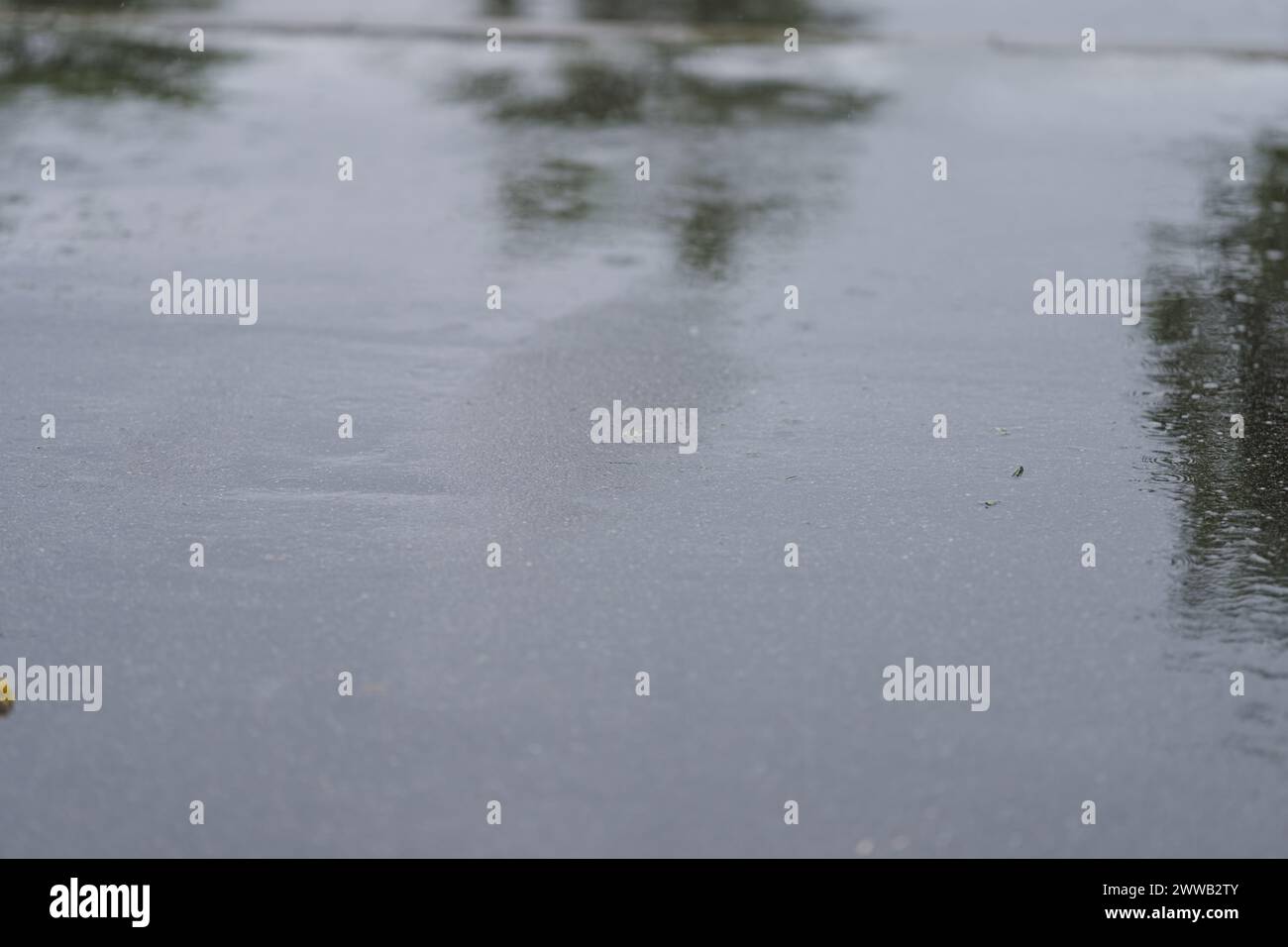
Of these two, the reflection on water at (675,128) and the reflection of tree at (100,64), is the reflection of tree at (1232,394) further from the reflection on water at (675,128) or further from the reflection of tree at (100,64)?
the reflection of tree at (100,64)

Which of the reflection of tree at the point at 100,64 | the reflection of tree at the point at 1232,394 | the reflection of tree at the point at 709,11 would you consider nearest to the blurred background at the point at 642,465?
the reflection of tree at the point at 1232,394

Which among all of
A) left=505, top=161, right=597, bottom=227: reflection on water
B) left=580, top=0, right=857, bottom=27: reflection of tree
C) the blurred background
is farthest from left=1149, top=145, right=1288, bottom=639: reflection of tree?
left=580, top=0, right=857, bottom=27: reflection of tree

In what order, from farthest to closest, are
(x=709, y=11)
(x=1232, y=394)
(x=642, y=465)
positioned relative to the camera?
1. (x=709, y=11)
2. (x=1232, y=394)
3. (x=642, y=465)

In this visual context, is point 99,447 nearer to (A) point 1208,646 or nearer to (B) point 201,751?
(B) point 201,751

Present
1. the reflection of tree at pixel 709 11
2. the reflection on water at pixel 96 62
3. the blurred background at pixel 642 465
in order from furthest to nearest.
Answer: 1. the reflection of tree at pixel 709 11
2. the reflection on water at pixel 96 62
3. the blurred background at pixel 642 465

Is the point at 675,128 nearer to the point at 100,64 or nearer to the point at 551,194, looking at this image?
the point at 551,194

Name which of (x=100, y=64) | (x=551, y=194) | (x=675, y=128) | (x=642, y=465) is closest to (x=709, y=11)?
(x=675, y=128)

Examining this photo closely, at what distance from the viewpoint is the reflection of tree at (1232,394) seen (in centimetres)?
523

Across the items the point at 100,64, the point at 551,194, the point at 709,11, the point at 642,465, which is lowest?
the point at 642,465

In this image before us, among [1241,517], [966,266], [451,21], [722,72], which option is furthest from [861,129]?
[1241,517]

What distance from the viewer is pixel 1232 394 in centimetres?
664

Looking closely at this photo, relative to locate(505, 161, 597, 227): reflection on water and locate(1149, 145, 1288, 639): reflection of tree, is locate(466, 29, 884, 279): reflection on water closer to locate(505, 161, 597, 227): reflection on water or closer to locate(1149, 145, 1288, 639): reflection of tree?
locate(505, 161, 597, 227): reflection on water

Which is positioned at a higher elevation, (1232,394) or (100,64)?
(100,64)
